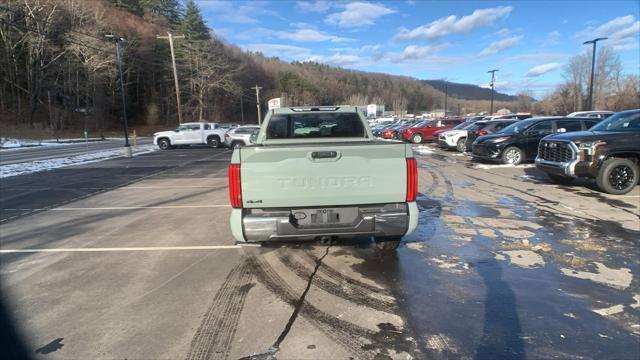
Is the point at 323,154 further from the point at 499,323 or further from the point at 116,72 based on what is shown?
the point at 116,72

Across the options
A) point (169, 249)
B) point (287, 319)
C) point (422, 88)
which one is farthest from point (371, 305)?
point (422, 88)

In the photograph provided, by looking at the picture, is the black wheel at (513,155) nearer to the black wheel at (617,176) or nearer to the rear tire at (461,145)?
the black wheel at (617,176)

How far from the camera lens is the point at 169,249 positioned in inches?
220

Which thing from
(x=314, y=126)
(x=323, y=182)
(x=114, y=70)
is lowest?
(x=323, y=182)

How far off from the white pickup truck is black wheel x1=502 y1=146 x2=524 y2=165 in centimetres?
1895

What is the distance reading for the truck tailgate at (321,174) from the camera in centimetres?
406

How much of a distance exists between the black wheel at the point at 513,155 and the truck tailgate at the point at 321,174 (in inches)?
453

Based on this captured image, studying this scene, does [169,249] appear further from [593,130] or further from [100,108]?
[100,108]

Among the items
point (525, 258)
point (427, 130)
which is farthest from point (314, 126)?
point (427, 130)

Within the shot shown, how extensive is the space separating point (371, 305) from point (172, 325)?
182 cm

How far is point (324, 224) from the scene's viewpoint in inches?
165

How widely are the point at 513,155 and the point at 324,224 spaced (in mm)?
12254

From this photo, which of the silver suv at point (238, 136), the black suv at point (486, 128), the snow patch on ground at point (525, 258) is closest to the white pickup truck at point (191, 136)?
the silver suv at point (238, 136)

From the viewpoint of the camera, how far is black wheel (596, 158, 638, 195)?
339 inches
